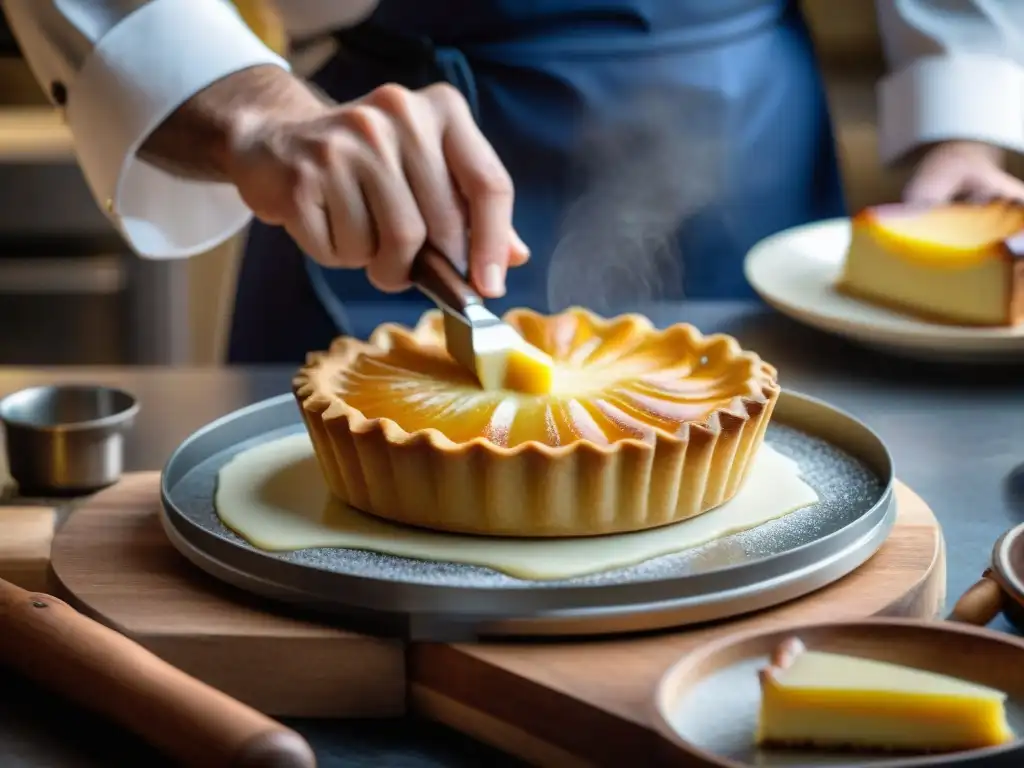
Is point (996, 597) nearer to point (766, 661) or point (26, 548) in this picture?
point (766, 661)

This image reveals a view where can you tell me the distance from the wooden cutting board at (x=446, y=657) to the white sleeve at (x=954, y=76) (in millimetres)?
1229

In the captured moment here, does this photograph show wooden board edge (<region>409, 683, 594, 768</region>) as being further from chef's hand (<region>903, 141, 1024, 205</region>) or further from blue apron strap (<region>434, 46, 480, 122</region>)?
Answer: chef's hand (<region>903, 141, 1024, 205</region>)

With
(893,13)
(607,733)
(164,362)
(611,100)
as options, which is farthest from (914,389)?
(164,362)

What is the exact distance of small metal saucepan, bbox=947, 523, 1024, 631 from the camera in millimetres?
1030

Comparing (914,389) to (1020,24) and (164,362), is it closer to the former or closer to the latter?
(1020,24)

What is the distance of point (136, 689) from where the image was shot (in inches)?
34.6

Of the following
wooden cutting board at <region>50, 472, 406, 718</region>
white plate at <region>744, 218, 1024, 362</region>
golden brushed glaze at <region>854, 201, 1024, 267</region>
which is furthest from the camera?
golden brushed glaze at <region>854, 201, 1024, 267</region>

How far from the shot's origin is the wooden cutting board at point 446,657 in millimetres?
932

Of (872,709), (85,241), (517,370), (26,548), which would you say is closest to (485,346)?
(517,370)

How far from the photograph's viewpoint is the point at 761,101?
2260 mm

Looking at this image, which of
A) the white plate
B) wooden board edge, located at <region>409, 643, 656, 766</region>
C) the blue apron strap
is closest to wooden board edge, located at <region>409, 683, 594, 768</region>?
wooden board edge, located at <region>409, 643, 656, 766</region>

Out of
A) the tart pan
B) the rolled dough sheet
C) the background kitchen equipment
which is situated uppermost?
the tart pan

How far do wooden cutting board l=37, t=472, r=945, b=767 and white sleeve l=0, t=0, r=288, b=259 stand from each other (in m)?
0.66

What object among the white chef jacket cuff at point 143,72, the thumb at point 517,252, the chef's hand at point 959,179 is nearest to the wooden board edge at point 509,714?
the thumb at point 517,252
